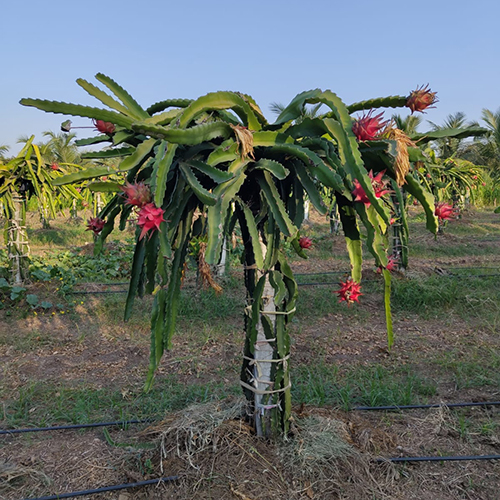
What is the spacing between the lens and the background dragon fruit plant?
190 centimetres

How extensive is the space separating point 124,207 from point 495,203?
2860 cm

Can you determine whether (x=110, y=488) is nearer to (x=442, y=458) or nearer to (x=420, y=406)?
(x=442, y=458)

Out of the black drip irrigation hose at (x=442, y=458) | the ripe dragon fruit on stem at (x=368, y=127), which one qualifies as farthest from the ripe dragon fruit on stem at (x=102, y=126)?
the black drip irrigation hose at (x=442, y=458)

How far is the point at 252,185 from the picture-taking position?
7.89ft

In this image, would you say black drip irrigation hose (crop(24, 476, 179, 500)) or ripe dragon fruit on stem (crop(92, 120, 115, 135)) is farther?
black drip irrigation hose (crop(24, 476, 179, 500))

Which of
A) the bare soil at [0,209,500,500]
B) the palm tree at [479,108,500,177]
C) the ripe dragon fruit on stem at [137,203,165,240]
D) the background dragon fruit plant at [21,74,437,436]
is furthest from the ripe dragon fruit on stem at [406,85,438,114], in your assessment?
the palm tree at [479,108,500,177]

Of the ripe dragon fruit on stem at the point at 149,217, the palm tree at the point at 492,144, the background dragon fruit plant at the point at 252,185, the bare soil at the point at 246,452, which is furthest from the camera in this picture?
the palm tree at the point at 492,144

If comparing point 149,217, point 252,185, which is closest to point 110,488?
point 149,217

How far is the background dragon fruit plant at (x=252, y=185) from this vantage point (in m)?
1.90

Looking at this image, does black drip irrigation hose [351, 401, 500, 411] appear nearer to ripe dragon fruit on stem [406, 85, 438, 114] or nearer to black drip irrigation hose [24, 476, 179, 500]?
black drip irrigation hose [24, 476, 179, 500]

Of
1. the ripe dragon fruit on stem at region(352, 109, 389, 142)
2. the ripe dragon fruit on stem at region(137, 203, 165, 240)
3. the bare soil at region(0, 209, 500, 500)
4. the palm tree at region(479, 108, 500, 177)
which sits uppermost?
the palm tree at region(479, 108, 500, 177)

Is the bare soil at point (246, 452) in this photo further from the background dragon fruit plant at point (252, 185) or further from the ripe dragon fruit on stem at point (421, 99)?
the ripe dragon fruit on stem at point (421, 99)

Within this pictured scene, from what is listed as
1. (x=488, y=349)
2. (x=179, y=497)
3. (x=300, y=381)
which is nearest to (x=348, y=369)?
(x=300, y=381)

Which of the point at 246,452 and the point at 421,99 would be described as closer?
the point at 421,99
